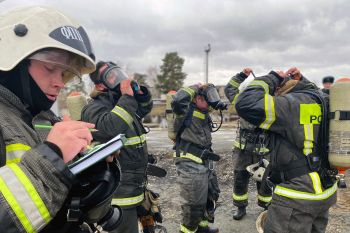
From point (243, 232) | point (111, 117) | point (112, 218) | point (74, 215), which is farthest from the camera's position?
point (243, 232)

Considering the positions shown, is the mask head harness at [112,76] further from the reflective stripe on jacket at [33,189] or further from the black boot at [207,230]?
the black boot at [207,230]

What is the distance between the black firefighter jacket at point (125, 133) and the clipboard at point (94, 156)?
1741 mm

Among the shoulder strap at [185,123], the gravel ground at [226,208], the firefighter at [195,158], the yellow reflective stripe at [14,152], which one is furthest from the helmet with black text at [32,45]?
the gravel ground at [226,208]

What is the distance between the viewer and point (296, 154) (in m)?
2.80

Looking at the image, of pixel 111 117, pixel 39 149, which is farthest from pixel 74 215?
pixel 111 117

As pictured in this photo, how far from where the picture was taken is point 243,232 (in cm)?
452

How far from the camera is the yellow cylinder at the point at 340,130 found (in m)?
2.65

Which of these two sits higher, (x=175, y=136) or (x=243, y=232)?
(x=175, y=136)

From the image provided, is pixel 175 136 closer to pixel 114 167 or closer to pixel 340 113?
pixel 340 113

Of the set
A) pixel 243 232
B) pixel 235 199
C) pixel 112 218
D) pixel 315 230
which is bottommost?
pixel 243 232

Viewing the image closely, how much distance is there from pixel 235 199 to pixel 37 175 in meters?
4.44

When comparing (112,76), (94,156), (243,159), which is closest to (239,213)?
(243,159)

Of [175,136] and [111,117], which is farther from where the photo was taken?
[175,136]

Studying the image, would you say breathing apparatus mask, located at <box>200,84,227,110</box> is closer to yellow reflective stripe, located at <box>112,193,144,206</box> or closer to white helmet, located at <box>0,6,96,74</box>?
yellow reflective stripe, located at <box>112,193,144,206</box>
